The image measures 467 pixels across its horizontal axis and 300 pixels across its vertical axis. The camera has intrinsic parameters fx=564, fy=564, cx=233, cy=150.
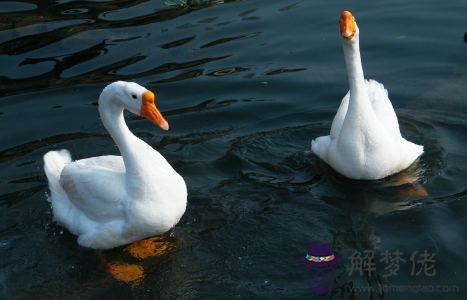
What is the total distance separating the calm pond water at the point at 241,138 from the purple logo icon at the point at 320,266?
65mm

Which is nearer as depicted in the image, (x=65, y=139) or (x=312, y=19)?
(x=65, y=139)

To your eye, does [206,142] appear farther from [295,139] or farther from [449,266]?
[449,266]

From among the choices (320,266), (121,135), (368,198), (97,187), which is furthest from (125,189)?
(368,198)

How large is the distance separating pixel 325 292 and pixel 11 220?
11.9ft

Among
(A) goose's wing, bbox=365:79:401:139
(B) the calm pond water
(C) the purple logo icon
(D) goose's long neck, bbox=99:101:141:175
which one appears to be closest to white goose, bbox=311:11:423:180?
(A) goose's wing, bbox=365:79:401:139

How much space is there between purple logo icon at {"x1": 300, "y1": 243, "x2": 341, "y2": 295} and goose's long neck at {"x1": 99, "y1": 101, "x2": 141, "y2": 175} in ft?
6.16

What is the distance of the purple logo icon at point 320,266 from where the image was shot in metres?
5.06

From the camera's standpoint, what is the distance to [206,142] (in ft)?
→ 25.2

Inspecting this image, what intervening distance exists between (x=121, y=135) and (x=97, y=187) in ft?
1.99

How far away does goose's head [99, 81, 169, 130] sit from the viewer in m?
5.25

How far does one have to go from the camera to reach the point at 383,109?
7020 mm

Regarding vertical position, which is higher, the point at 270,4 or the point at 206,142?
the point at 270,4

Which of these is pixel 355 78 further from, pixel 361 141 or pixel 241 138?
pixel 241 138

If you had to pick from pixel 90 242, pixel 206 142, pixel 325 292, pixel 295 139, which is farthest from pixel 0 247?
pixel 295 139
